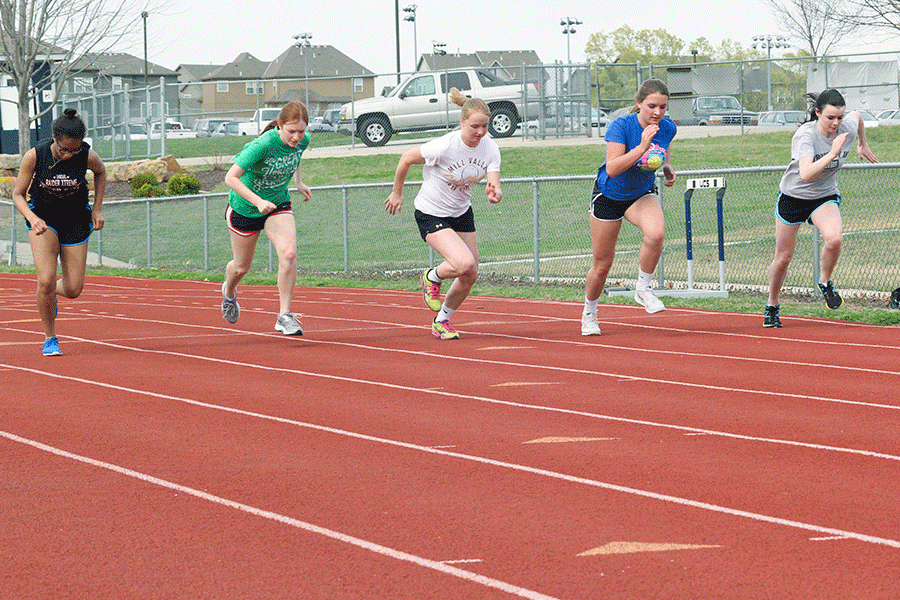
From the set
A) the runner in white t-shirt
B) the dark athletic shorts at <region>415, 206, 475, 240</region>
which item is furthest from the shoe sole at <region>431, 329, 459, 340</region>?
the dark athletic shorts at <region>415, 206, 475, 240</region>

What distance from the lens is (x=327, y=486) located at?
482cm

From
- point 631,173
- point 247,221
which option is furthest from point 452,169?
point 247,221

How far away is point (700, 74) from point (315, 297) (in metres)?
18.6

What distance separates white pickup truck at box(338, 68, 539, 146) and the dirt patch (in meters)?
4.14

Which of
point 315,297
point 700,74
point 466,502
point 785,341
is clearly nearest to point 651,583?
point 466,502

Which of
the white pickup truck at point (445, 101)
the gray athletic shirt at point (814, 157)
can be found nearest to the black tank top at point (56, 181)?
the gray athletic shirt at point (814, 157)

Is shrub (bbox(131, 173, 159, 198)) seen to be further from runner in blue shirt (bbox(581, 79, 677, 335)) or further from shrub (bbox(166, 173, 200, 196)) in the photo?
runner in blue shirt (bbox(581, 79, 677, 335))

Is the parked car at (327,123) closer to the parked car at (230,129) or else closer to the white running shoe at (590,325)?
the parked car at (230,129)

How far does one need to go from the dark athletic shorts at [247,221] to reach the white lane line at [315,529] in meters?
3.87

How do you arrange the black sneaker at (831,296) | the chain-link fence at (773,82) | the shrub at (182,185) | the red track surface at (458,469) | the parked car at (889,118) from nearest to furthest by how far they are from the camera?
the red track surface at (458,469) < the black sneaker at (831,296) < the chain-link fence at (773,82) < the shrub at (182,185) < the parked car at (889,118)

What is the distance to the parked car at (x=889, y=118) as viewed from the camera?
29.4 meters

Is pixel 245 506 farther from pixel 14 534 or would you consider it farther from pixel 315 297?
pixel 315 297

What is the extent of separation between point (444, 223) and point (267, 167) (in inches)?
57.3

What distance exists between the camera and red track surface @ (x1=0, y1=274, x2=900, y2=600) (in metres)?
3.72
